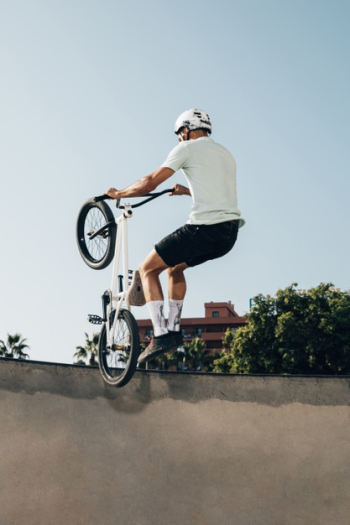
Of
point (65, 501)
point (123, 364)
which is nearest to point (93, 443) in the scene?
point (65, 501)

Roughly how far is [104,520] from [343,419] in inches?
185

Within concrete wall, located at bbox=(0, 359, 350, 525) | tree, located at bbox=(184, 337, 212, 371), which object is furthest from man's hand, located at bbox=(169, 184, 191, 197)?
tree, located at bbox=(184, 337, 212, 371)

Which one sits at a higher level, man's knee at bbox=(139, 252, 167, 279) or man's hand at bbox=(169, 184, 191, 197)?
man's hand at bbox=(169, 184, 191, 197)

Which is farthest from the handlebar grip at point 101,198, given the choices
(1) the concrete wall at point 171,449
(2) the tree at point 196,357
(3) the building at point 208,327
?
(3) the building at point 208,327

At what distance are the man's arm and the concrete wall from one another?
199 inches

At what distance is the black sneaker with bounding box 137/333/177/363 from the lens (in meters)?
6.70

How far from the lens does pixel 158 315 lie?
6.83 metres

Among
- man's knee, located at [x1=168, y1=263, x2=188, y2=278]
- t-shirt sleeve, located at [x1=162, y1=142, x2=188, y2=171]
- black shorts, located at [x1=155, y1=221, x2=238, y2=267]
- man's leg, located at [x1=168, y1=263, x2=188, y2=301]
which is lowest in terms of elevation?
man's leg, located at [x1=168, y1=263, x2=188, y2=301]

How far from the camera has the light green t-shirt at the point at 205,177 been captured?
254 inches

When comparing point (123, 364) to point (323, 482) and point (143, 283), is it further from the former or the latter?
point (323, 482)

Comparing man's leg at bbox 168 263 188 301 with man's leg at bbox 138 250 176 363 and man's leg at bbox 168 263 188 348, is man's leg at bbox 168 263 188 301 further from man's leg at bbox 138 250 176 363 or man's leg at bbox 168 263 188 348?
man's leg at bbox 138 250 176 363

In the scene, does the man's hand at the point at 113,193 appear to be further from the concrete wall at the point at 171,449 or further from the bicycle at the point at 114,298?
A: the concrete wall at the point at 171,449

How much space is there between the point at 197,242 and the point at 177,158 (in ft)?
2.97

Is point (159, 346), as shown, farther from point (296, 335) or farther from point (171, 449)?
point (296, 335)
